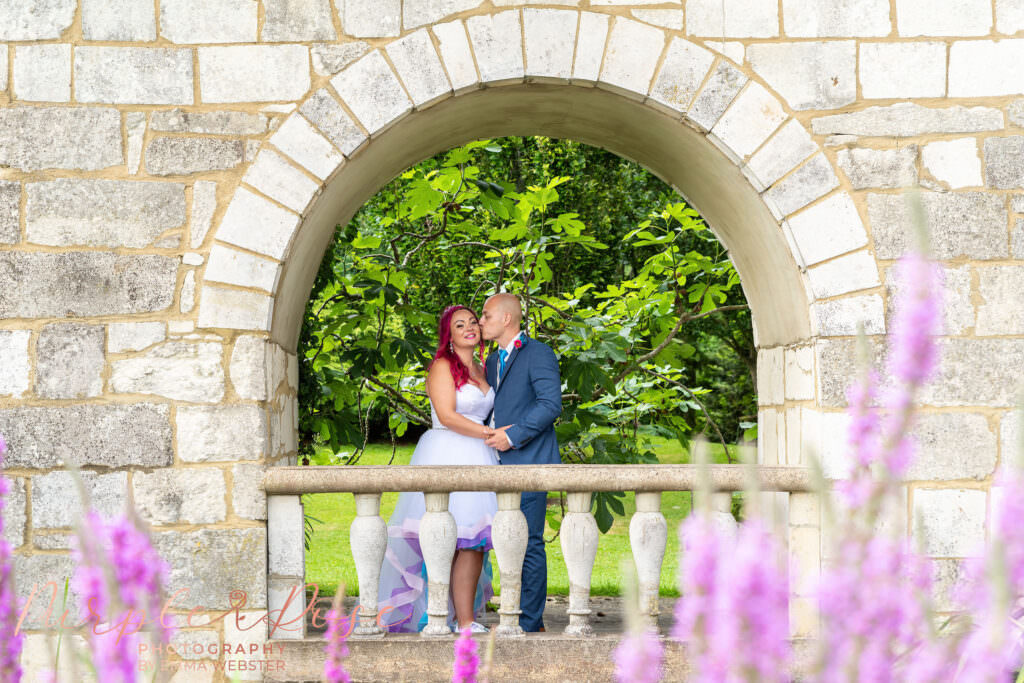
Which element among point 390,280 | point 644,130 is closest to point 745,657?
point 644,130

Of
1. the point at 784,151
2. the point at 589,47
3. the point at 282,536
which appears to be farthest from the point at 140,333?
the point at 784,151

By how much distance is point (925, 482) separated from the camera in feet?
11.0

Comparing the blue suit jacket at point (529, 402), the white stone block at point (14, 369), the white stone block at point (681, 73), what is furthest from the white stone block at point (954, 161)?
the white stone block at point (14, 369)

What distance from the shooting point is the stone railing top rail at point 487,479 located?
329 centimetres

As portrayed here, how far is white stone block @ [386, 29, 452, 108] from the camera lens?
339cm

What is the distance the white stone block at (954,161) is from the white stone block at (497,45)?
4.94ft

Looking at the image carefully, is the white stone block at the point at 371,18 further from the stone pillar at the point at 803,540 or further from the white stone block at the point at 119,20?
the stone pillar at the point at 803,540

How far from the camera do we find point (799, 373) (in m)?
3.69

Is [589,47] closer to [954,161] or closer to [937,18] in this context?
[937,18]

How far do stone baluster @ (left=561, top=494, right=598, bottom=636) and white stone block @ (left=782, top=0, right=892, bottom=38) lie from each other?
186cm

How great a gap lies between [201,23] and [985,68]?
2.83 m

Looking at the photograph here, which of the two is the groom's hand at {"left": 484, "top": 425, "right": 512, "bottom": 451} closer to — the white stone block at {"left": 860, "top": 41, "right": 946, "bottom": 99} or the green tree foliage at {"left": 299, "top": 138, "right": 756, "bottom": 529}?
the green tree foliage at {"left": 299, "top": 138, "right": 756, "bottom": 529}

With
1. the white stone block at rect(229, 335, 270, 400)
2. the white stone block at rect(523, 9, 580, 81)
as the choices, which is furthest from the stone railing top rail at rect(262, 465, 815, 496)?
the white stone block at rect(523, 9, 580, 81)

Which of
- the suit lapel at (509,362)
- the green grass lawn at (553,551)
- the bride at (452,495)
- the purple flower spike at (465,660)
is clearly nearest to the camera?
the purple flower spike at (465,660)
